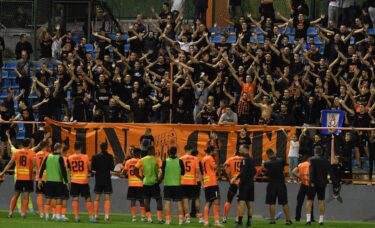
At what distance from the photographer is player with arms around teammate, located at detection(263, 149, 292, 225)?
109 ft

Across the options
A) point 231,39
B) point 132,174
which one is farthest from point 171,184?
point 231,39

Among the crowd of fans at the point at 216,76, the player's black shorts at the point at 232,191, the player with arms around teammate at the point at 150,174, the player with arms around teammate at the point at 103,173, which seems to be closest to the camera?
the player with arms around teammate at the point at 150,174

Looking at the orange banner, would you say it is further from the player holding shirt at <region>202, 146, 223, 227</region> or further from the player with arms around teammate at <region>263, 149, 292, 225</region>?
the player holding shirt at <region>202, 146, 223, 227</region>

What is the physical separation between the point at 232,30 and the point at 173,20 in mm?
2571

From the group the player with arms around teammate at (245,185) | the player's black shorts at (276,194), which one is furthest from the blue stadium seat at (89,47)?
the player with arms around teammate at (245,185)

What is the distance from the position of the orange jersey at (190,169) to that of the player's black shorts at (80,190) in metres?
2.59

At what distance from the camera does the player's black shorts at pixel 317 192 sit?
33812mm

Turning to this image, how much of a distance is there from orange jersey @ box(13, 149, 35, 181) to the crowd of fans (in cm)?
575

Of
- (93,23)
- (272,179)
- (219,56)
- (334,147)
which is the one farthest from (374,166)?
(93,23)

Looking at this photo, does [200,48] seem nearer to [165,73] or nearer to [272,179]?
[165,73]

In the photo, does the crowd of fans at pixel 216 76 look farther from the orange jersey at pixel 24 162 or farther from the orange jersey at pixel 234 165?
the orange jersey at pixel 24 162

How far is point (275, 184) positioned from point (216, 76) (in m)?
7.39

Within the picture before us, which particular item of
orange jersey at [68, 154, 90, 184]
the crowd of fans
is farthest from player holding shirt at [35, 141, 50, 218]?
the crowd of fans

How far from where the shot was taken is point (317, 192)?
3394 cm
